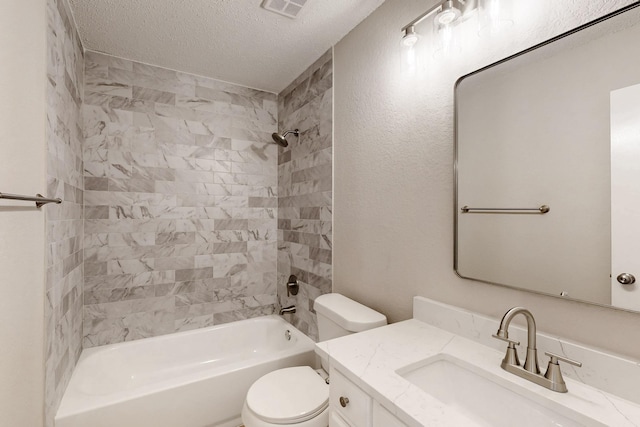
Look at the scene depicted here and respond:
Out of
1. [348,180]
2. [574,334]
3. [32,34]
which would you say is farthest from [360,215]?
[32,34]

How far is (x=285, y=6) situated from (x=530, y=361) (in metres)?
1.93

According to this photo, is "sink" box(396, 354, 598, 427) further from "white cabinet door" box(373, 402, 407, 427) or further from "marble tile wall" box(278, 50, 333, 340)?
"marble tile wall" box(278, 50, 333, 340)

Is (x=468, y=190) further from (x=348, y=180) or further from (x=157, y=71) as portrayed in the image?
(x=157, y=71)

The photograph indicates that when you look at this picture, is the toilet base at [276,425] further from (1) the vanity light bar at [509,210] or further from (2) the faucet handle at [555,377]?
(1) the vanity light bar at [509,210]

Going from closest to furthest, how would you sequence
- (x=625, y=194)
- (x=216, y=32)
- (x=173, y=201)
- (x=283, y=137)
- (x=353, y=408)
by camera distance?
(x=625, y=194), (x=353, y=408), (x=216, y=32), (x=173, y=201), (x=283, y=137)

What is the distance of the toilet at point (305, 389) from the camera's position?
1.37m

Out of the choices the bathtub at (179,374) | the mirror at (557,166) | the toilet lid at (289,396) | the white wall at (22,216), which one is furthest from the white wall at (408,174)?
the white wall at (22,216)

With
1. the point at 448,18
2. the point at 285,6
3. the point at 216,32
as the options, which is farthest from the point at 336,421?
the point at 216,32

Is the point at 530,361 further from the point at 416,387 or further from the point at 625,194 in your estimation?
the point at 625,194

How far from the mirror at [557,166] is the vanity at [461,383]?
19cm

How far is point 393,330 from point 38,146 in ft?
5.30

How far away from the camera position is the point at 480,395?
0.94 metres

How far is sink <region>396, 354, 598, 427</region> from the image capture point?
793 millimetres

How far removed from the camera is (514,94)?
3.51 ft
